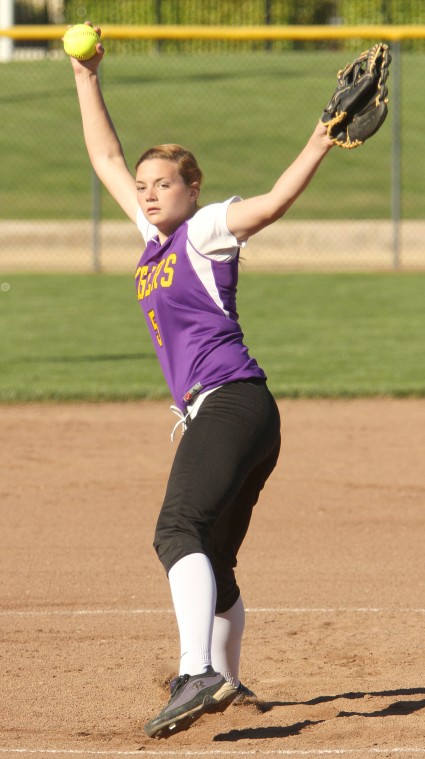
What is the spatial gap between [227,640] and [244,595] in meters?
1.42

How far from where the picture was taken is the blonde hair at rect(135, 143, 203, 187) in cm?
373

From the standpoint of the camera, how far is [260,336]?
12.1 metres

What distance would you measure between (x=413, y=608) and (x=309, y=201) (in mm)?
A: 19991

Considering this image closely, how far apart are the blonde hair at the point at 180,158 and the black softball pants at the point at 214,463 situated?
679 millimetres

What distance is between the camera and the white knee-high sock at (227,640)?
156 inches

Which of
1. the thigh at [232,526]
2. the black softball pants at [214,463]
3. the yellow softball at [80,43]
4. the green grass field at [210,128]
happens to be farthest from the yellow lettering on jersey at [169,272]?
the green grass field at [210,128]

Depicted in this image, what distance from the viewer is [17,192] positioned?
980 inches

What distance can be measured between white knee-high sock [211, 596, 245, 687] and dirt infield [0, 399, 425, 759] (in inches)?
6.4

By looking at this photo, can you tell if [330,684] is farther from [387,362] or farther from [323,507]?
[387,362]

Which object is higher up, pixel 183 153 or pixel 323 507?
pixel 183 153

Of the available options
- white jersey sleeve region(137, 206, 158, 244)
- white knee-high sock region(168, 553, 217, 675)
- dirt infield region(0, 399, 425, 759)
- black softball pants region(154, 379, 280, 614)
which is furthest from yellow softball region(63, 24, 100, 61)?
dirt infield region(0, 399, 425, 759)

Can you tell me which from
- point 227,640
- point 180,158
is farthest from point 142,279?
point 227,640

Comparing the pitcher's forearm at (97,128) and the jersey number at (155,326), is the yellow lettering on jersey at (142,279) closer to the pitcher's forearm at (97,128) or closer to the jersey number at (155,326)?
the jersey number at (155,326)

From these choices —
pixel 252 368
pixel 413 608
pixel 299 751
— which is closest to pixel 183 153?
pixel 252 368
